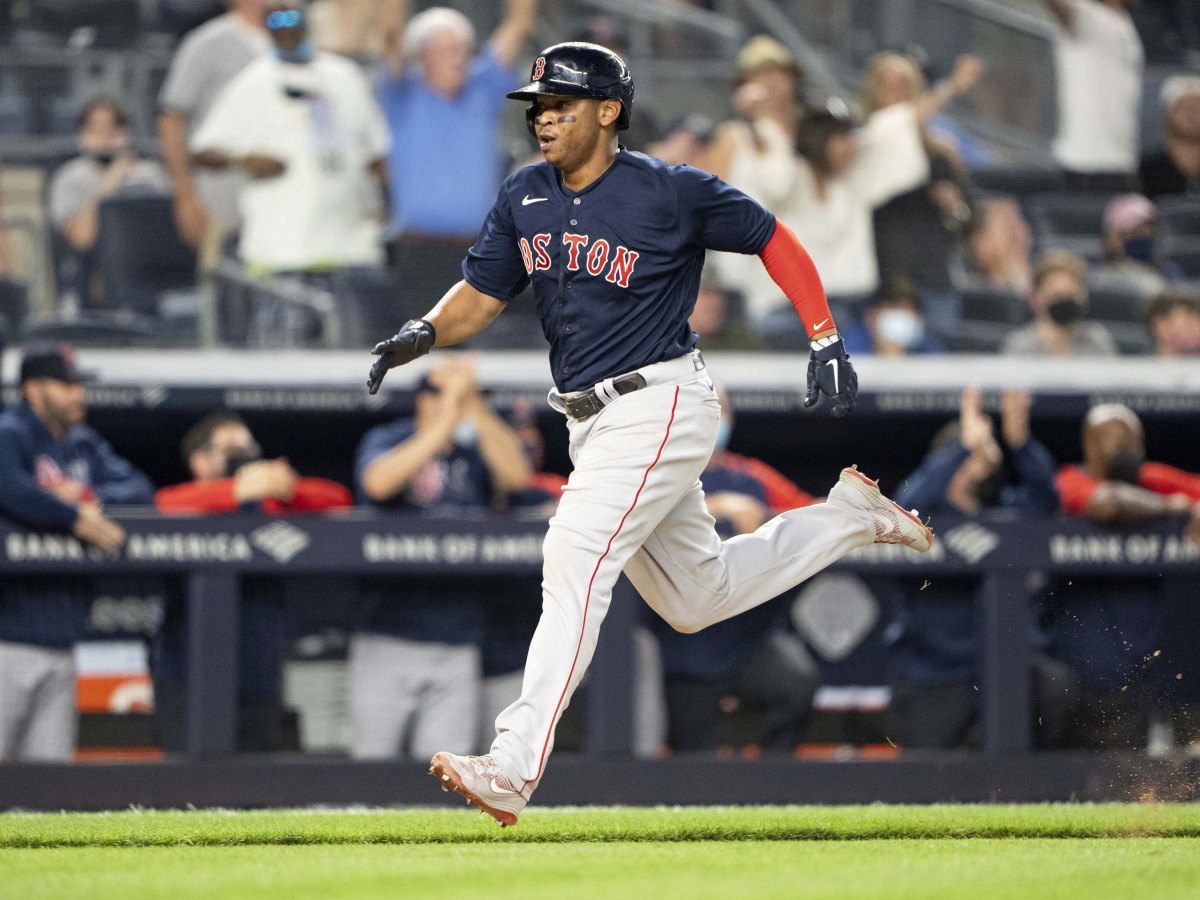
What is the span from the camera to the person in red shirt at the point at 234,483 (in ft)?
17.7

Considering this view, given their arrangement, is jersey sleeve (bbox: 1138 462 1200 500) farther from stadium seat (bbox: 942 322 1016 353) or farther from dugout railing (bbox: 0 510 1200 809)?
stadium seat (bbox: 942 322 1016 353)

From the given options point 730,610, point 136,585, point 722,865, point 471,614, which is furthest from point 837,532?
point 136,585

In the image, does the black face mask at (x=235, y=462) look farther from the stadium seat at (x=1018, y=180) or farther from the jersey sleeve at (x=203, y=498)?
the stadium seat at (x=1018, y=180)

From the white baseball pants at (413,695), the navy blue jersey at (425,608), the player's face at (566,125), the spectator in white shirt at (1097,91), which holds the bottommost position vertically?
the white baseball pants at (413,695)

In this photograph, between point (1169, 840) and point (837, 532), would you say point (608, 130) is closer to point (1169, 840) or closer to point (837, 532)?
point (837, 532)

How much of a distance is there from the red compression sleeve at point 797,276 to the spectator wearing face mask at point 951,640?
2184mm

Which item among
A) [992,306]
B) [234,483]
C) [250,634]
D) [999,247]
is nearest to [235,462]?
[234,483]

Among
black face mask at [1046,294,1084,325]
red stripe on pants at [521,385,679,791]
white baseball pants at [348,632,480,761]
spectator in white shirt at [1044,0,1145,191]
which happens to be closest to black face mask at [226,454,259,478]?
white baseball pants at [348,632,480,761]

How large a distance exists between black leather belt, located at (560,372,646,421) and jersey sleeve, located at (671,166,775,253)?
13.7 inches

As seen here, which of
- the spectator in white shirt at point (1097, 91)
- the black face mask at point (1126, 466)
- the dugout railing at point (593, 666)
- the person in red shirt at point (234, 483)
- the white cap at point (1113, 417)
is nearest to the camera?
the dugout railing at point (593, 666)

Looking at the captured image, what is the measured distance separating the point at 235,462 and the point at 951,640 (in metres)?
2.75

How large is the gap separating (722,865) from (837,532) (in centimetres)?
99

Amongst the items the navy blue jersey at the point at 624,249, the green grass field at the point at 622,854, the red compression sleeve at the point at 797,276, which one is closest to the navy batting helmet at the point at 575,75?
the navy blue jersey at the point at 624,249

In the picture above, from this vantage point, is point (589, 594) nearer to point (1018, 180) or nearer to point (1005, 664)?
point (1005, 664)
